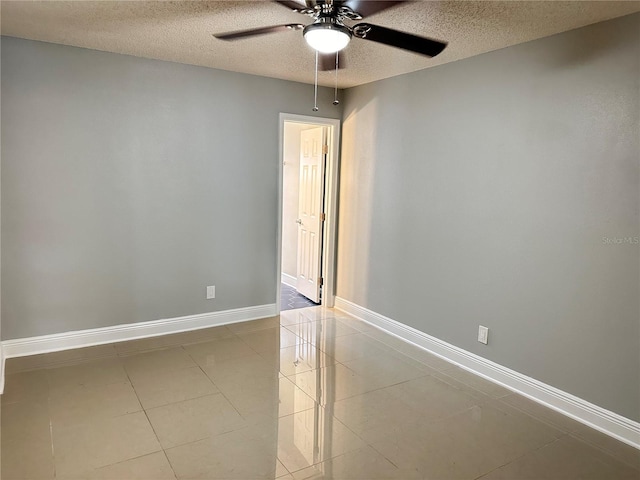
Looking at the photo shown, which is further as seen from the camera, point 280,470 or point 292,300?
point 292,300

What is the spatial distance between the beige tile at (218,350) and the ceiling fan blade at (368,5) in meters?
2.71

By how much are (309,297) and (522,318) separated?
2.77 m

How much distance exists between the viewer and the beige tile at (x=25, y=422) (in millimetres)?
2410

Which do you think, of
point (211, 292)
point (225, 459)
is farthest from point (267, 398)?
point (211, 292)

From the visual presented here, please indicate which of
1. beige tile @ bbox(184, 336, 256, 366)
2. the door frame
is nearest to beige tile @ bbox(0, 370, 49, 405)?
beige tile @ bbox(184, 336, 256, 366)

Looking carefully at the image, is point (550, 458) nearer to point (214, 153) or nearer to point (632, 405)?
point (632, 405)

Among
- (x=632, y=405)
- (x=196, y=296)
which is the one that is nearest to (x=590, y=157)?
(x=632, y=405)

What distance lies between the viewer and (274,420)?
2.69 meters

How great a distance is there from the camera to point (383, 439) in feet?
8.24

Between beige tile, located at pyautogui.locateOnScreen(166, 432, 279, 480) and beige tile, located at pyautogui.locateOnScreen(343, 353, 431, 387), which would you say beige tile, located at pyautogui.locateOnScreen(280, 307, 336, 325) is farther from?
beige tile, located at pyautogui.locateOnScreen(166, 432, 279, 480)

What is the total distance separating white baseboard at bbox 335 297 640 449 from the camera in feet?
8.43

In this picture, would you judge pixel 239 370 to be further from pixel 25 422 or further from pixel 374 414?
pixel 25 422

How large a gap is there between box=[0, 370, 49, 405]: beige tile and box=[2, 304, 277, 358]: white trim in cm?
35

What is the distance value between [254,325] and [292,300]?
3.29 feet
